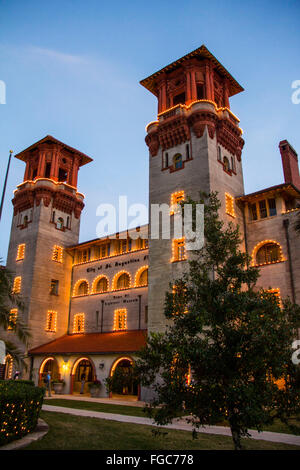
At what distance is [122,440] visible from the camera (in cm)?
1252

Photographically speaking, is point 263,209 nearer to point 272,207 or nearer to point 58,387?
point 272,207

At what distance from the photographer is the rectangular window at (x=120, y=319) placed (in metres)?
37.8

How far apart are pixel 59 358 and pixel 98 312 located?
6102mm

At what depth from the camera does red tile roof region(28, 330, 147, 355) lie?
108 feet

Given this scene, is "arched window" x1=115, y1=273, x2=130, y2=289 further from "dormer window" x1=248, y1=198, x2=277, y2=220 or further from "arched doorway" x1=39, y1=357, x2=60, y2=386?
"dormer window" x1=248, y1=198, x2=277, y2=220

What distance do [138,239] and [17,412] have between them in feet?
95.4

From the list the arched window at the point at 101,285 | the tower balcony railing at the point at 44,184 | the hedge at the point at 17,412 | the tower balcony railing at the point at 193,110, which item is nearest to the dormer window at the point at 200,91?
the tower balcony railing at the point at 193,110

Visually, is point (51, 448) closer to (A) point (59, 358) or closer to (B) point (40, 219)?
(A) point (59, 358)

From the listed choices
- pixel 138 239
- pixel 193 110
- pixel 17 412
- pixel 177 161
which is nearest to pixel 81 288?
pixel 138 239

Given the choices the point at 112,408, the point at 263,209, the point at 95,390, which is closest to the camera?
the point at 112,408

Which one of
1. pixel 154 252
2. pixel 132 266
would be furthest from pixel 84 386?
pixel 154 252

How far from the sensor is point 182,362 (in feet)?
30.8

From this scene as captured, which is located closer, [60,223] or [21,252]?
[21,252]

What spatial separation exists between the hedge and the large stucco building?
57.8 ft
